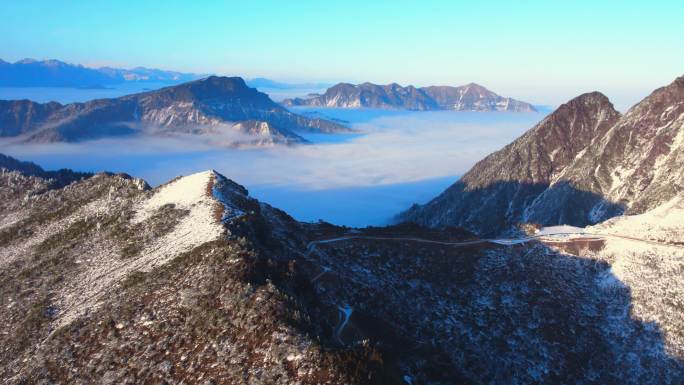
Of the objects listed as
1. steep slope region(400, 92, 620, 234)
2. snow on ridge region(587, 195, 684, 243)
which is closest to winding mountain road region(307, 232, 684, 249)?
snow on ridge region(587, 195, 684, 243)

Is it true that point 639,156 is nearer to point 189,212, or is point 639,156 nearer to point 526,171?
point 526,171

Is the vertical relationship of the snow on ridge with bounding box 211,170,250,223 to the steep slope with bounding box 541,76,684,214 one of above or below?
above

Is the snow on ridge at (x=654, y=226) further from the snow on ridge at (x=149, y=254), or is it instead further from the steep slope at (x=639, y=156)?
the steep slope at (x=639, y=156)

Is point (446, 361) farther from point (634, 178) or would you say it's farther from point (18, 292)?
point (634, 178)

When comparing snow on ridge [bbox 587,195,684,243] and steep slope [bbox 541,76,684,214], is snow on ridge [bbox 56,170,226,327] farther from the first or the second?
steep slope [bbox 541,76,684,214]

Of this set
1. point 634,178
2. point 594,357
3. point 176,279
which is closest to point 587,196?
point 634,178
